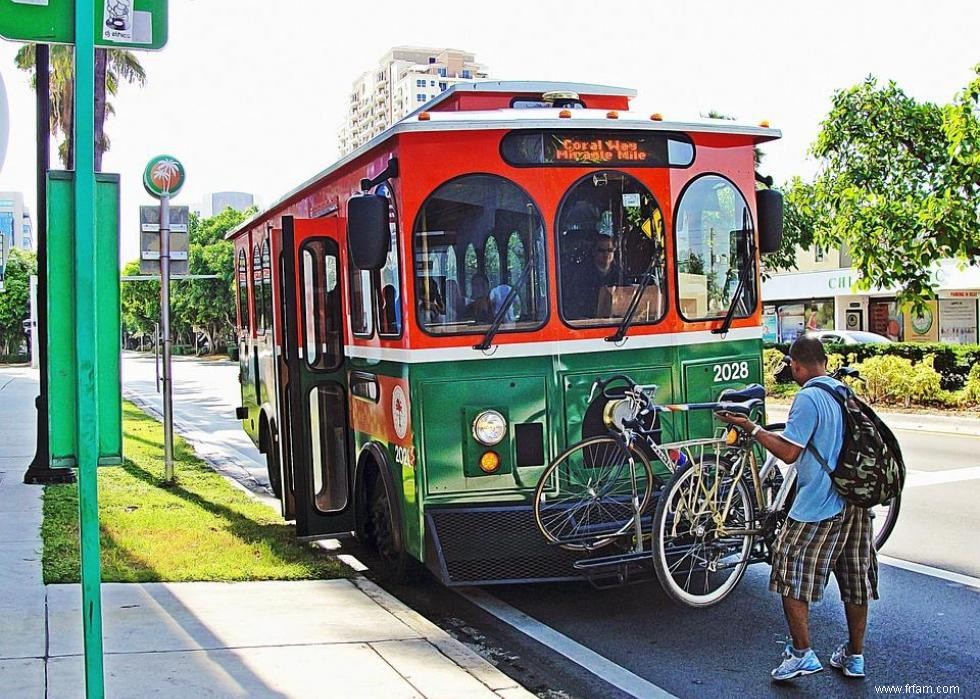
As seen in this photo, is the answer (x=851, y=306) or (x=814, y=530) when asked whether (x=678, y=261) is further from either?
(x=851, y=306)

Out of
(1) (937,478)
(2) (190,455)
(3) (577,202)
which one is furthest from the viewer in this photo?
(2) (190,455)

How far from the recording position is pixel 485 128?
21.2ft

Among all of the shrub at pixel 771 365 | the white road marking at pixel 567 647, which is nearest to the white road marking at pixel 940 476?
the white road marking at pixel 567 647

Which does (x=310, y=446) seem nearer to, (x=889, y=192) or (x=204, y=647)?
(x=204, y=647)

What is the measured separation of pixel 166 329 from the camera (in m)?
12.1

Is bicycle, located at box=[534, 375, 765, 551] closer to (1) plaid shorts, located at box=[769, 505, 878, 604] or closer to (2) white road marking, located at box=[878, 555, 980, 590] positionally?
(1) plaid shorts, located at box=[769, 505, 878, 604]

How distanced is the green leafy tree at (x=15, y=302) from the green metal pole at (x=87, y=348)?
7633 centimetres

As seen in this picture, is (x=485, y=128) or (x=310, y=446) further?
(x=310, y=446)

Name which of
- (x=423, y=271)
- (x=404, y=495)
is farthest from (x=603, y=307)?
(x=404, y=495)

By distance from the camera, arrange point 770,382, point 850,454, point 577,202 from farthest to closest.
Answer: point 770,382
point 577,202
point 850,454

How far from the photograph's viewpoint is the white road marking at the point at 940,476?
1159cm

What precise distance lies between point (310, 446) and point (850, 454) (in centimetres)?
419

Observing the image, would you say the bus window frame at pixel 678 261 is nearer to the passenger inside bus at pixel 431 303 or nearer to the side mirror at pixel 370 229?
the passenger inside bus at pixel 431 303

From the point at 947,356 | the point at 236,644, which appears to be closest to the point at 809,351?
the point at 236,644
